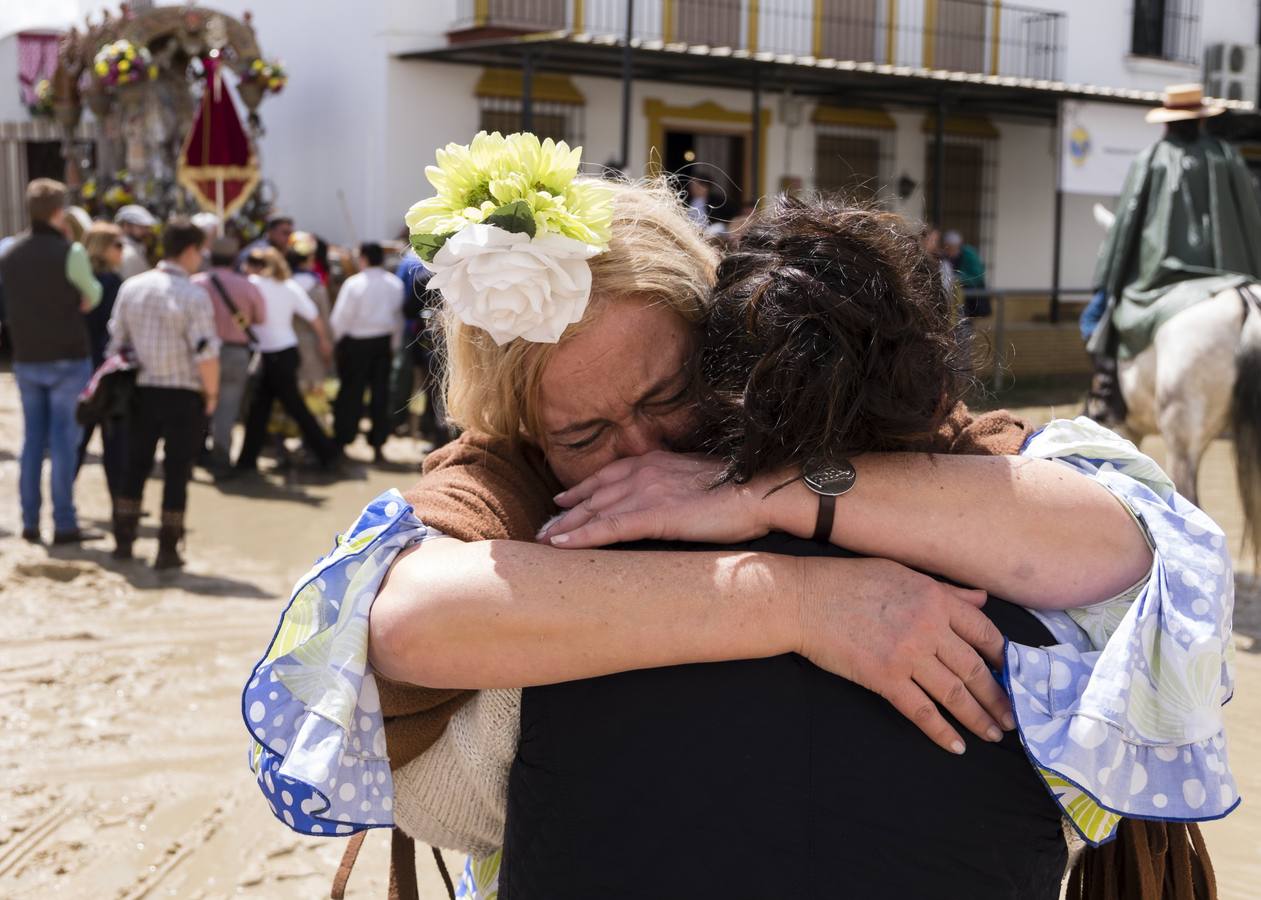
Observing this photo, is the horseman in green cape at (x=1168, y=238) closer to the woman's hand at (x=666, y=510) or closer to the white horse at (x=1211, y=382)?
the white horse at (x=1211, y=382)

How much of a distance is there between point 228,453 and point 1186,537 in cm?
827

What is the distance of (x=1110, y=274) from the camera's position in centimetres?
674

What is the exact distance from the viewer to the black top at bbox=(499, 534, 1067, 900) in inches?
50.5

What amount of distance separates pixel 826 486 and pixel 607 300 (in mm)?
359

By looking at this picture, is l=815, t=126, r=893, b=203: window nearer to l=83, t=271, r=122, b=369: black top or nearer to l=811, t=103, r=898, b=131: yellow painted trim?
l=811, t=103, r=898, b=131: yellow painted trim

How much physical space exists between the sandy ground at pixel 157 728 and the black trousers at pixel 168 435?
429 mm

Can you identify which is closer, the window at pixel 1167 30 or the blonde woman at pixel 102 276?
the blonde woman at pixel 102 276

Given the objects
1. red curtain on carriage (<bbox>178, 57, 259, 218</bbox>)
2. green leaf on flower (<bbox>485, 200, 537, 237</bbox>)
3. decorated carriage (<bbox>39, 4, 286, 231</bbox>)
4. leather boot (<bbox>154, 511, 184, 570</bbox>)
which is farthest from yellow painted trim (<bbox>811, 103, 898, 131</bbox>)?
green leaf on flower (<bbox>485, 200, 537, 237</bbox>)

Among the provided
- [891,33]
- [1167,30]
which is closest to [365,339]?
[891,33]

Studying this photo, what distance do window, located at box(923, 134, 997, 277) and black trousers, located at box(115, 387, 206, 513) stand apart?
12.8 meters

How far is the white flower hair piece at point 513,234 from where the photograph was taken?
57.7 inches

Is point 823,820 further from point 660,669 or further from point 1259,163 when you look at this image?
point 1259,163

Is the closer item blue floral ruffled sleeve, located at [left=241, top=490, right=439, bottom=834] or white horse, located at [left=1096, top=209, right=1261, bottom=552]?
blue floral ruffled sleeve, located at [left=241, top=490, right=439, bottom=834]

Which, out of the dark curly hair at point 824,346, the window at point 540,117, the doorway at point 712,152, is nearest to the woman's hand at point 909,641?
the dark curly hair at point 824,346
